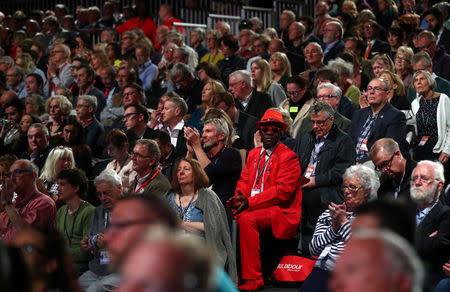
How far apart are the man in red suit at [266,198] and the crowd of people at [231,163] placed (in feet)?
0.04

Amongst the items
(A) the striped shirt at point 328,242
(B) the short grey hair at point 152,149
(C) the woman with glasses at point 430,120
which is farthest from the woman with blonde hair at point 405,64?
(A) the striped shirt at point 328,242

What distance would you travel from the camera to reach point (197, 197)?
244 inches

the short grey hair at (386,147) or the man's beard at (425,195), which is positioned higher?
the short grey hair at (386,147)

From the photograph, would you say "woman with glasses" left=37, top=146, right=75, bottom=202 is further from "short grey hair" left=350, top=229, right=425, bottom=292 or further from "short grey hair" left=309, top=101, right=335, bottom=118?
"short grey hair" left=350, top=229, right=425, bottom=292

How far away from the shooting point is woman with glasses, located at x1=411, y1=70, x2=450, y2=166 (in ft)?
26.1

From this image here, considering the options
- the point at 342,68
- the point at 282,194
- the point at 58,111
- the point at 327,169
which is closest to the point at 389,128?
the point at 327,169

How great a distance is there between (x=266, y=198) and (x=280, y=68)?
3.66 metres

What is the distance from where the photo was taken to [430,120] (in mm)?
8117

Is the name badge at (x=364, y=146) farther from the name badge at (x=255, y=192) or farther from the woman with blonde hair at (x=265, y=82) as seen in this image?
the woman with blonde hair at (x=265, y=82)

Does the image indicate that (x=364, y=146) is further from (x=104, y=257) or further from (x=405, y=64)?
(x=104, y=257)

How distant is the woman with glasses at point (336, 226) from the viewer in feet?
17.8

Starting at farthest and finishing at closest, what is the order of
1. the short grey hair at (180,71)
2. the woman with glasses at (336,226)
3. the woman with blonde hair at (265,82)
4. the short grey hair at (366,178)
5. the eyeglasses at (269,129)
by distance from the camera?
the short grey hair at (180,71) < the woman with blonde hair at (265,82) < the eyeglasses at (269,129) < the short grey hair at (366,178) < the woman with glasses at (336,226)

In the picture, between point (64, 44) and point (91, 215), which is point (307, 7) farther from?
point (91, 215)

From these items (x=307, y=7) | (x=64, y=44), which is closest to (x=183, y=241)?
(x=64, y=44)
